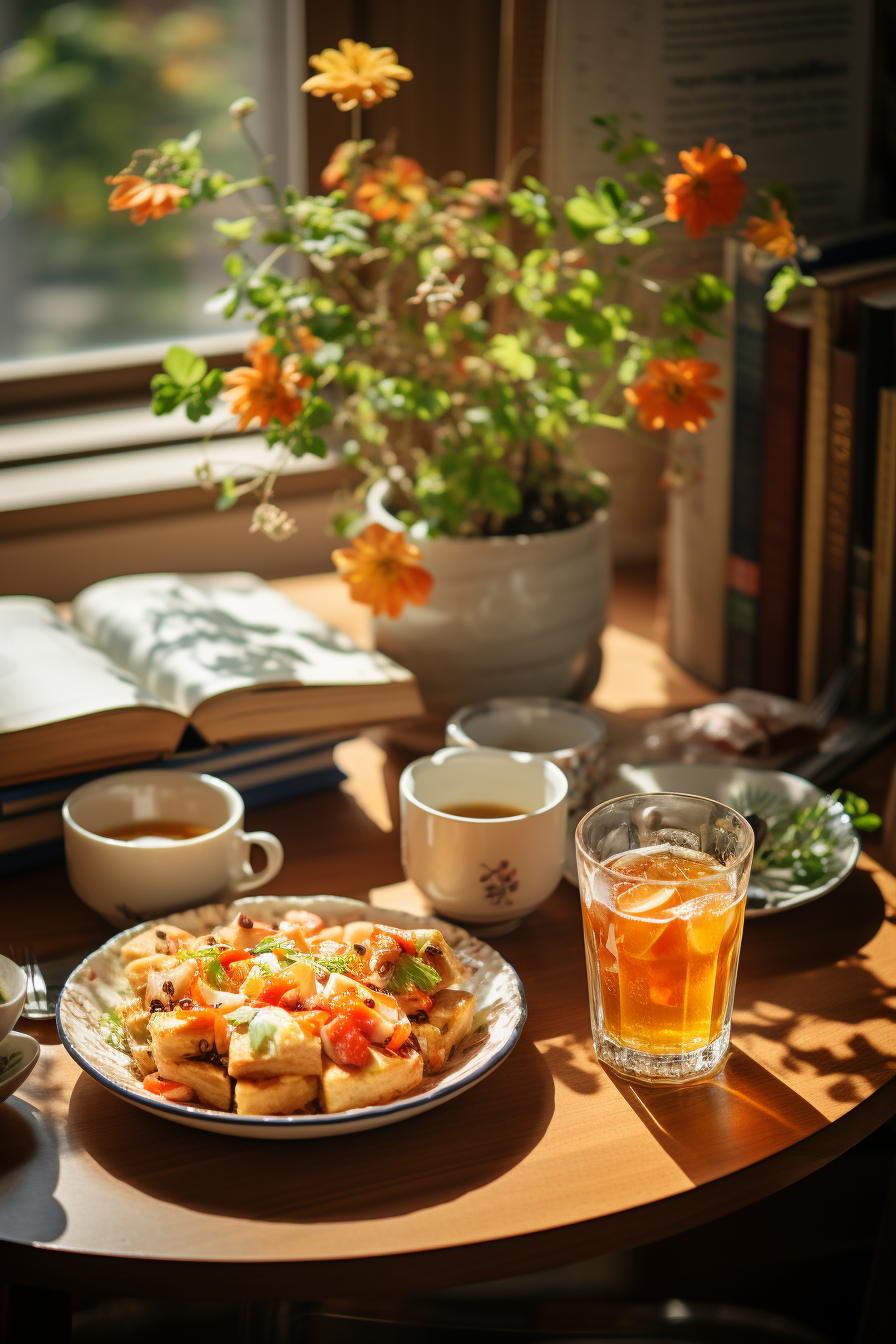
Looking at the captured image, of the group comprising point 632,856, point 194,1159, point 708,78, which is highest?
point 708,78

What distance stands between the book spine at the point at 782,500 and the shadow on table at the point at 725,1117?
64 cm

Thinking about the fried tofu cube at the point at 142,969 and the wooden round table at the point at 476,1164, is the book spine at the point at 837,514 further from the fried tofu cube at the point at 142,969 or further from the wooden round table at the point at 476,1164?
the fried tofu cube at the point at 142,969

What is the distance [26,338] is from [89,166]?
277mm

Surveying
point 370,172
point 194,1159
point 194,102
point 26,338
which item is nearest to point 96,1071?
point 194,1159

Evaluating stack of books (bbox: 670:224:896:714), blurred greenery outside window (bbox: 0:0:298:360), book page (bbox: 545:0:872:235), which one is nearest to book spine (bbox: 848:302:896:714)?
stack of books (bbox: 670:224:896:714)

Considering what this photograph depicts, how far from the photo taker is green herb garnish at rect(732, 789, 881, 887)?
3.30 ft

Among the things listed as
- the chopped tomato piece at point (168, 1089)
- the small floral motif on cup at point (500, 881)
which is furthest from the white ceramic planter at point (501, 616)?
the chopped tomato piece at point (168, 1089)

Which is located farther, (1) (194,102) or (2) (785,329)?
(1) (194,102)

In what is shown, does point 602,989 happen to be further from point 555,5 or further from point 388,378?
point 555,5

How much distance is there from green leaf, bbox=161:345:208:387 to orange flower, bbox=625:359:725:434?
355 mm

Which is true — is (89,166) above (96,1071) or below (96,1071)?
above

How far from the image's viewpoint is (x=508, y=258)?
3.79ft

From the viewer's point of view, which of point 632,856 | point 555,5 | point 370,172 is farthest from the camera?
point 555,5

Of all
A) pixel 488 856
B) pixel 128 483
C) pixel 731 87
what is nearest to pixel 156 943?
pixel 488 856
